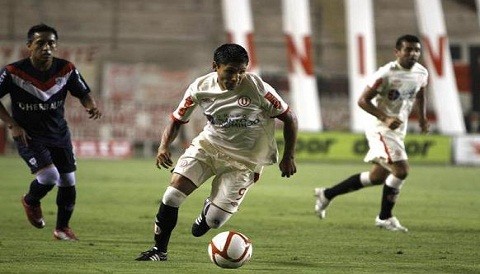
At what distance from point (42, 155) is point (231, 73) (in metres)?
2.94

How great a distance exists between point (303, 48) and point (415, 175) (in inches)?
279

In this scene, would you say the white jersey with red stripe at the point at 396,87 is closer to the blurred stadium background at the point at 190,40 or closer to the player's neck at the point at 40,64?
the player's neck at the point at 40,64

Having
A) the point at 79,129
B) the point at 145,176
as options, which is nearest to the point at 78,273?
the point at 145,176

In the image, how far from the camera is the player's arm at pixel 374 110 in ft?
42.9

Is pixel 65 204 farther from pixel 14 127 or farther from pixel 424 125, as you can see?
pixel 424 125

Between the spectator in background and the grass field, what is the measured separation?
67 centimetres

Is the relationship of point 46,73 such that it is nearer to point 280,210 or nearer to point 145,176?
point 280,210

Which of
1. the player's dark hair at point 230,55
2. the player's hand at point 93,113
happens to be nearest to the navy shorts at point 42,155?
the player's hand at point 93,113

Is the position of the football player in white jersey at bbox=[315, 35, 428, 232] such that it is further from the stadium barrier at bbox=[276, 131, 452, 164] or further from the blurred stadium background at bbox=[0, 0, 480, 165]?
the blurred stadium background at bbox=[0, 0, 480, 165]

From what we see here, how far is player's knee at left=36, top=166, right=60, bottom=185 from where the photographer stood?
1154 cm

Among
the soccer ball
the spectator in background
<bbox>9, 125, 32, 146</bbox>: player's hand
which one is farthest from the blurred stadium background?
the soccer ball

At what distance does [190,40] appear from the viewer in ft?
141

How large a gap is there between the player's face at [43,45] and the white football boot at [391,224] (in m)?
4.43

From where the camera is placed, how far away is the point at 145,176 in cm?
2473
